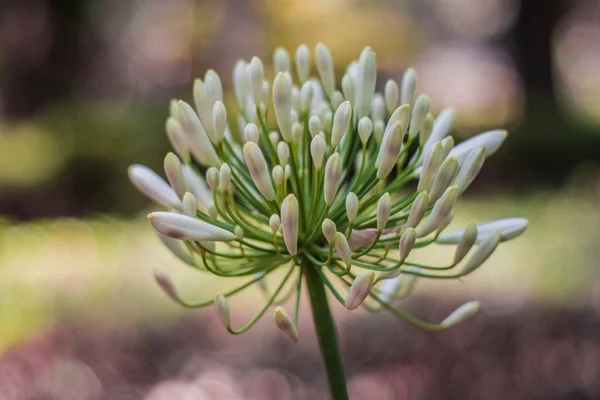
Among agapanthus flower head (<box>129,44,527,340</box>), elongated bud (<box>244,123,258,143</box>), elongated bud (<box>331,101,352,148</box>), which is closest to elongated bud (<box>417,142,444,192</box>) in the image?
agapanthus flower head (<box>129,44,527,340</box>)

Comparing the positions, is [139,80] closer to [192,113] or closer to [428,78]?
[428,78]

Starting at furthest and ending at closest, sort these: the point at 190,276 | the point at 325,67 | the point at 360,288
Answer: the point at 190,276, the point at 325,67, the point at 360,288

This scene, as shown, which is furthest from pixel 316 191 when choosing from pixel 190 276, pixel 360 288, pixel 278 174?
pixel 190 276

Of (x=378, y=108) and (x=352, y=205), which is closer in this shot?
(x=352, y=205)

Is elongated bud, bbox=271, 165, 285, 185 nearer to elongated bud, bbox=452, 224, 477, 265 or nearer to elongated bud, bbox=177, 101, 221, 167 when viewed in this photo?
elongated bud, bbox=177, 101, 221, 167

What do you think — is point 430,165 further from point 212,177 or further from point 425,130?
point 212,177

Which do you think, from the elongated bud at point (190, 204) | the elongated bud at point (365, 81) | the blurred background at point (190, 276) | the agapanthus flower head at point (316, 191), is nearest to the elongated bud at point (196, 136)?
the agapanthus flower head at point (316, 191)
